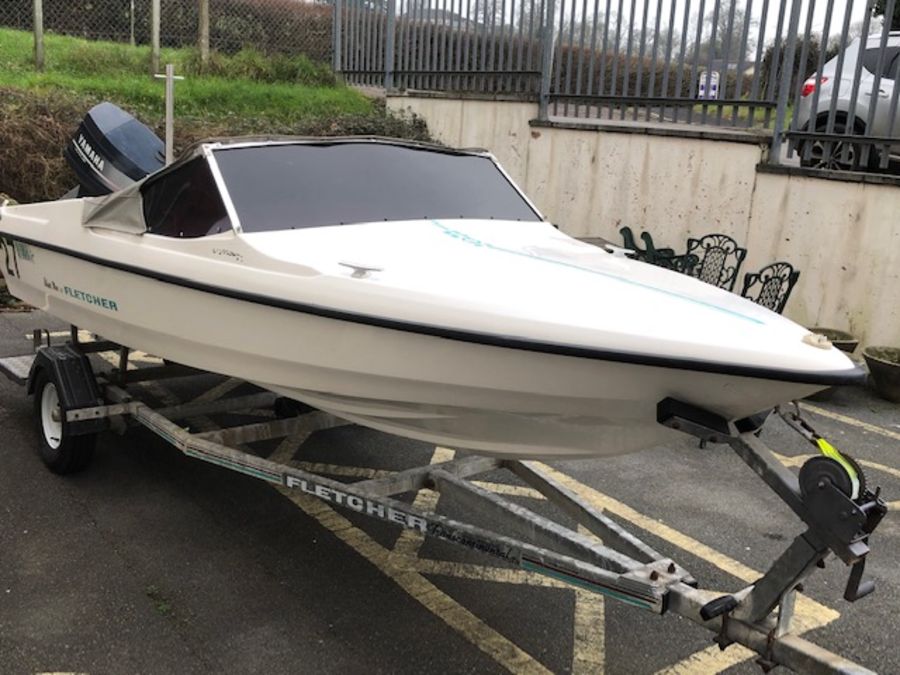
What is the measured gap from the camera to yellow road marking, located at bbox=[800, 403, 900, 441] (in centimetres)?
545

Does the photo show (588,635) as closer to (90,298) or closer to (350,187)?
(350,187)

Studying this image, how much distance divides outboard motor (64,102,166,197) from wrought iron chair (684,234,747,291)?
456 centimetres

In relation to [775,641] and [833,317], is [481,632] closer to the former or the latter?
[775,641]

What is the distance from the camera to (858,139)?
21.1 ft

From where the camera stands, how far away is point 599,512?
297 centimetres

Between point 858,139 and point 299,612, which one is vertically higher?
point 858,139

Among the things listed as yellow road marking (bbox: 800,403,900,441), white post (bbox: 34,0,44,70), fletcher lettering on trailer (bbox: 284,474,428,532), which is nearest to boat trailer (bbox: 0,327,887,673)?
fletcher lettering on trailer (bbox: 284,474,428,532)

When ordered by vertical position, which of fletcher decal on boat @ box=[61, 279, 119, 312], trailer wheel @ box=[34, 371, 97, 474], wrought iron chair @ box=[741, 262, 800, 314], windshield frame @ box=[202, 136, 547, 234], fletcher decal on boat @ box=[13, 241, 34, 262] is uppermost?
windshield frame @ box=[202, 136, 547, 234]

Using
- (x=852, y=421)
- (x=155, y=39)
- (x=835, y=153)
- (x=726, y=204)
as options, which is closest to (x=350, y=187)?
(x=852, y=421)

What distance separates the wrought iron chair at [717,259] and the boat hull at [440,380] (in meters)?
4.81

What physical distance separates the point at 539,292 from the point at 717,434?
2.37ft

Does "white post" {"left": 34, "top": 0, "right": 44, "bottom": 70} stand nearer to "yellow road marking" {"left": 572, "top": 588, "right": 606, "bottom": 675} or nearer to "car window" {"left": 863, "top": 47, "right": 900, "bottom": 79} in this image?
"car window" {"left": 863, "top": 47, "right": 900, "bottom": 79}

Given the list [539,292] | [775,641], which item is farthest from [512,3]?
[775,641]

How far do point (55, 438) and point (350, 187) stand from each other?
6.74ft
